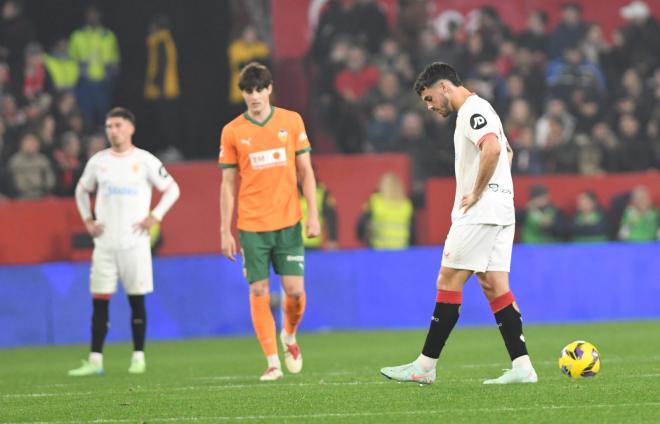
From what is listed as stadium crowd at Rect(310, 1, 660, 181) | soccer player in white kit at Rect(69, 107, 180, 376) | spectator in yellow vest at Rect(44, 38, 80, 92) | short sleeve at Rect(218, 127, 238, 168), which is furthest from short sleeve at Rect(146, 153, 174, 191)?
spectator in yellow vest at Rect(44, 38, 80, 92)

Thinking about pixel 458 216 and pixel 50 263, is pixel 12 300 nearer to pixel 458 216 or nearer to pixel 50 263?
pixel 50 263

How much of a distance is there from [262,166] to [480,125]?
228 centimetres

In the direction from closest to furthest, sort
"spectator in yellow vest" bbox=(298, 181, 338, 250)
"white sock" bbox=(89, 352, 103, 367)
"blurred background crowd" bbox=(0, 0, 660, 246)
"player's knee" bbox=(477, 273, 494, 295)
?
"player's knee" bbox=(477, 273, 494, 295) → "white sock" bbox=(89, 352, 103, 367) → "spectator in yellow vest" bbox=(298, 181, 338, 250) → "blurred background crowd" bbox=(0, 0, 660, 246)

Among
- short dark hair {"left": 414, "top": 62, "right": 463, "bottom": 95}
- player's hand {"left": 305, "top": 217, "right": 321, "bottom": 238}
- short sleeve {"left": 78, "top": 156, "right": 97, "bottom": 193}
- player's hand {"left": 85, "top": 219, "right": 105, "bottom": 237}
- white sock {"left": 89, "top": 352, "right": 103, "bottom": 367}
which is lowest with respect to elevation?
white sock {"left": 89, "top": 352, "right": 103, "bottom": 367}

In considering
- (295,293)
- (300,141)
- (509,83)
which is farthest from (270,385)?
(509,83)

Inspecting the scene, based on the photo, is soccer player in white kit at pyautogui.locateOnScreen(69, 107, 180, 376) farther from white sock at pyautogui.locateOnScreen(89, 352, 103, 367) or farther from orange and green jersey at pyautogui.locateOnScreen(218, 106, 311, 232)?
orange and green jersey at pyautogui.locateOnScreen(218, 106, 311, 232)

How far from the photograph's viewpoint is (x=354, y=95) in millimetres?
20812

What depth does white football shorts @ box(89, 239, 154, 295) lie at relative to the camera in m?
11.6

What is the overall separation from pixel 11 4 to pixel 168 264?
593 cm

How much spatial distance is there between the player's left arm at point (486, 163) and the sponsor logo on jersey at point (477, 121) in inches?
3.4

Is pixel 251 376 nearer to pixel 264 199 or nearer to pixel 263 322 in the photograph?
pixel 263 322

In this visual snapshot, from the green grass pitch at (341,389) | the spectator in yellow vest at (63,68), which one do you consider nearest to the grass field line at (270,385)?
the green grass pitch at (341,389)

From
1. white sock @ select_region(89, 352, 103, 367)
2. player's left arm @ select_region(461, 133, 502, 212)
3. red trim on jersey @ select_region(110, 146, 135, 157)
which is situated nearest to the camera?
player's left arm @ select_region(461, 133, 502, 212)

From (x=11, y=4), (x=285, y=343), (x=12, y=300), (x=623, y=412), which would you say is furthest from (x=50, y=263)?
(x=623, y=412)
